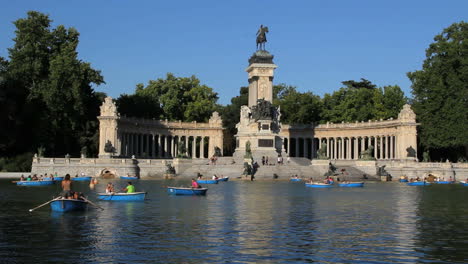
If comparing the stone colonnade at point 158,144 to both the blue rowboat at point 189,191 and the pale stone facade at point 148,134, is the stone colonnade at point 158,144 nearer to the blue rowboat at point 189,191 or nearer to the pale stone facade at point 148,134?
the pale stone facade at point 148,134

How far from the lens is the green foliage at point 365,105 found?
109000mm

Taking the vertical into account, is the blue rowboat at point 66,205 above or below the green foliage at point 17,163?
below

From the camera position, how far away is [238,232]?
1040 inches

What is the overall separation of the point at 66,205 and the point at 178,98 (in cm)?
9199

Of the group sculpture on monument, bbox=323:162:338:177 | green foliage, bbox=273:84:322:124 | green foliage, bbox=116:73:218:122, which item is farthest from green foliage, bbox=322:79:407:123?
sculpture on monument, bbox=323:162:338:177

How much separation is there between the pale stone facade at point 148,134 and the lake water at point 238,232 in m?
48.0

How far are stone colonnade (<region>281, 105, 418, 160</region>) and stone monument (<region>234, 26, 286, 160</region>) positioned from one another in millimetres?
8066

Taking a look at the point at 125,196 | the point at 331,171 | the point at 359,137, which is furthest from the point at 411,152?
the point at 125,196

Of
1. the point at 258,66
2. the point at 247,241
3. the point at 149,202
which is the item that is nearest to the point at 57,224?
the point at 247,241

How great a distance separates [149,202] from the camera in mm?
40750

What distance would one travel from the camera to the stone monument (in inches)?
3519

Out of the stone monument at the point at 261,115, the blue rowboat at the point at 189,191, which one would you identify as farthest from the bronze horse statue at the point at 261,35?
the blue rowboat at the point at 189,191

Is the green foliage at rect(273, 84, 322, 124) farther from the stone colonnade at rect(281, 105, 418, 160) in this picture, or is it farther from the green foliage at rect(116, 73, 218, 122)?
the green foliage at rect(116, 73, 218, 122)

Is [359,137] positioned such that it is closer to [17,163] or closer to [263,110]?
[263,110]
